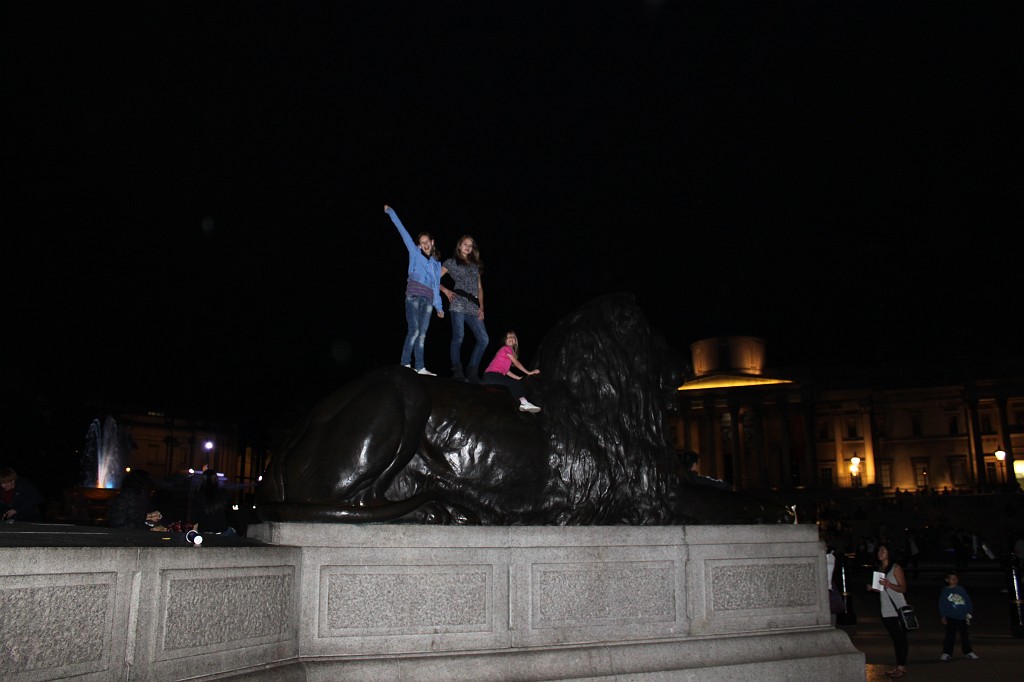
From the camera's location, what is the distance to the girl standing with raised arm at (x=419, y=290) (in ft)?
23.5

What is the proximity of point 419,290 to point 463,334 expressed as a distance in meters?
0.61

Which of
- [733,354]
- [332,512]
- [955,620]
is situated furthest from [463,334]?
[733,354]

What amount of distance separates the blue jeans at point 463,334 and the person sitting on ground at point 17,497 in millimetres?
4651

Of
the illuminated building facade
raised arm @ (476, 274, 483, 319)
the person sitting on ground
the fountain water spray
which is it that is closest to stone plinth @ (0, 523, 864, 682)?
raised arm @ (476, 274, 483, 319)

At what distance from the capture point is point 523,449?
6.07 metres

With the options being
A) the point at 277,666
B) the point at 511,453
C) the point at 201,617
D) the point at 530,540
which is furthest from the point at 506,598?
the point at 201,617

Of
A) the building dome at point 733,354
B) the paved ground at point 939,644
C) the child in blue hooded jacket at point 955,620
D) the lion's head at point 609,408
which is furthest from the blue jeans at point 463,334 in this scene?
the building dome at point 733,354

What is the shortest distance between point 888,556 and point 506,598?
5917mm

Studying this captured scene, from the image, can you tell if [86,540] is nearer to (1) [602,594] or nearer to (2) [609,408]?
(1) [602,594]

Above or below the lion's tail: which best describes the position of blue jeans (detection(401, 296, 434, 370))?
above

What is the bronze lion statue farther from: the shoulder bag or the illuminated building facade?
the illuminated building facade

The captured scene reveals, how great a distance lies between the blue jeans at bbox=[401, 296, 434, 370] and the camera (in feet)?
23.5

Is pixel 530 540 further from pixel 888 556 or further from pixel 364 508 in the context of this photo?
pixel 888 556

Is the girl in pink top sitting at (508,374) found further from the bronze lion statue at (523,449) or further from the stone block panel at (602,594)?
the stone block panel at (602,594)
